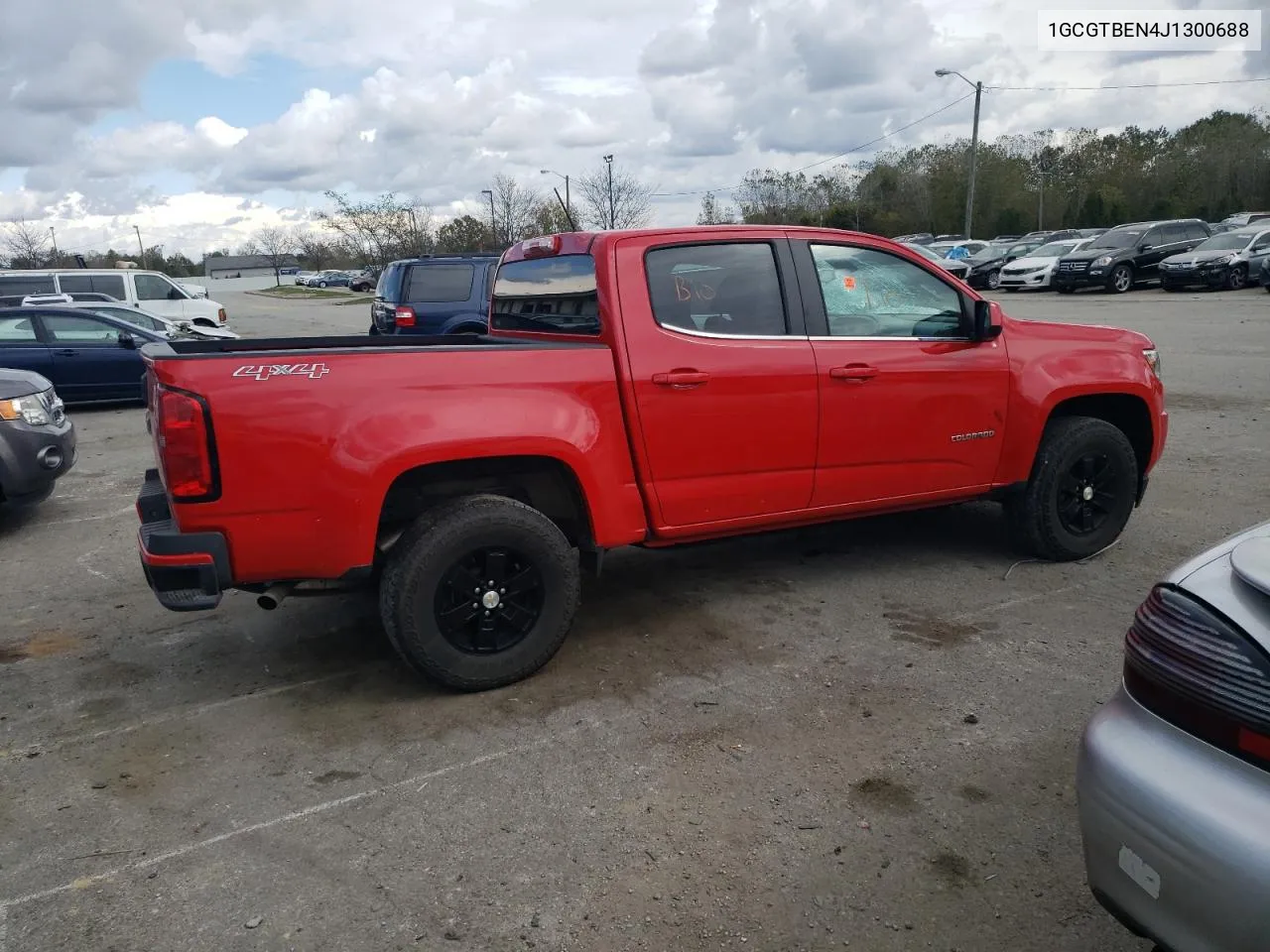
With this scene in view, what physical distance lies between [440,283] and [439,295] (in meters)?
0.17

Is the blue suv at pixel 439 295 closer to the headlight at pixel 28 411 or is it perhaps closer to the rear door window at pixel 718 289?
the headlight at pixel 28 411

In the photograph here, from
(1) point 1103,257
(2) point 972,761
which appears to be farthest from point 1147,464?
(1) point 1103,257

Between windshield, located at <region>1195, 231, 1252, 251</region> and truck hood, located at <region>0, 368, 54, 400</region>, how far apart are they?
84.0 feet

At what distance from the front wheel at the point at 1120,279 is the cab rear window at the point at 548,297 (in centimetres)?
2376

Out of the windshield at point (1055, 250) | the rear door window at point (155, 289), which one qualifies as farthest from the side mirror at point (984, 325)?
the windshield at point (1055, 250)

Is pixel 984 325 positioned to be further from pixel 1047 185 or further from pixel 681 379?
pixel 1047 185

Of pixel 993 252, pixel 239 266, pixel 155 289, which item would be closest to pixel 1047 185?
pixel 993 252

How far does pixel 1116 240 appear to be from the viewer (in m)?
25.7

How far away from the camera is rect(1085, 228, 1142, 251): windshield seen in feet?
83.1

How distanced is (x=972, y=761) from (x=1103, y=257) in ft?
81.9

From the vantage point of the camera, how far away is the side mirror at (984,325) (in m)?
4.87

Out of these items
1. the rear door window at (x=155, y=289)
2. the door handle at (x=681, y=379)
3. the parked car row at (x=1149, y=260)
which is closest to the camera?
the door handle at (x=681, y=379)

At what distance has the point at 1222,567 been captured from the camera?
2.12 m

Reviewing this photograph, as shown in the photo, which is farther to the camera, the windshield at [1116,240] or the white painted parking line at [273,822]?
the windshield at [1116,240]
